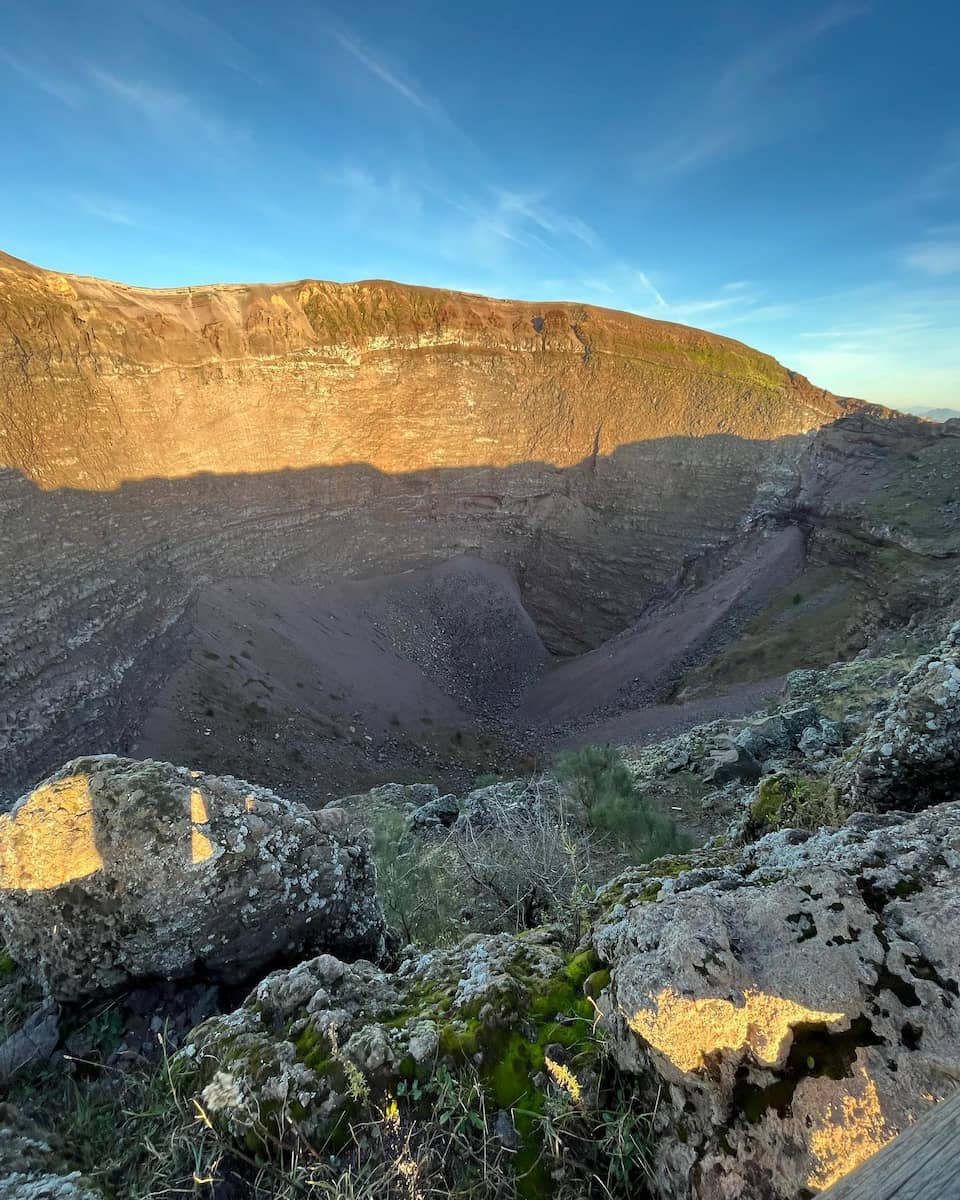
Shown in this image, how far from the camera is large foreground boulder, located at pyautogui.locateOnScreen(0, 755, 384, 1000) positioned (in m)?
2.70

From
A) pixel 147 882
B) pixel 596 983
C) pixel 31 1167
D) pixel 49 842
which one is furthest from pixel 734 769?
pixel 31 1167

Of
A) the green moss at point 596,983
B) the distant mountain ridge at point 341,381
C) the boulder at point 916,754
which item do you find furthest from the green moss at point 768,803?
the distant mountain ridge at point 341,381

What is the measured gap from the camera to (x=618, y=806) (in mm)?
6676

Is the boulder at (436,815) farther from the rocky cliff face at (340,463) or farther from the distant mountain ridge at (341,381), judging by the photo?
the distant mountain ridge at (341,381)

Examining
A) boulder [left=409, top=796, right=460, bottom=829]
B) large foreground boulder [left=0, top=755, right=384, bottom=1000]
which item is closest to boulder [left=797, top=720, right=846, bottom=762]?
boulder [left=409, top=796, right=460, bottom=829]

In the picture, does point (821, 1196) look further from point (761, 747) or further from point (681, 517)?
point (681, 517)

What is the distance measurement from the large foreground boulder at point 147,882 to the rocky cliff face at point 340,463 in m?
7.67

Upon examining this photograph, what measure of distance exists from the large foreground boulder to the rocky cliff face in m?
7.67

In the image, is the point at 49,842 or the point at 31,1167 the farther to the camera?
the point at 49,842

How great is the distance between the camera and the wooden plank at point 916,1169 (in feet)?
2.81

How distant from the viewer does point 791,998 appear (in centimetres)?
155

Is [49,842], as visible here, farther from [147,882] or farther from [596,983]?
[596,983]

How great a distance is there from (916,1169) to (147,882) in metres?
2.87

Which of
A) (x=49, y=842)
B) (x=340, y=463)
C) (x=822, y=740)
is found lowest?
(x=822, y=740)
